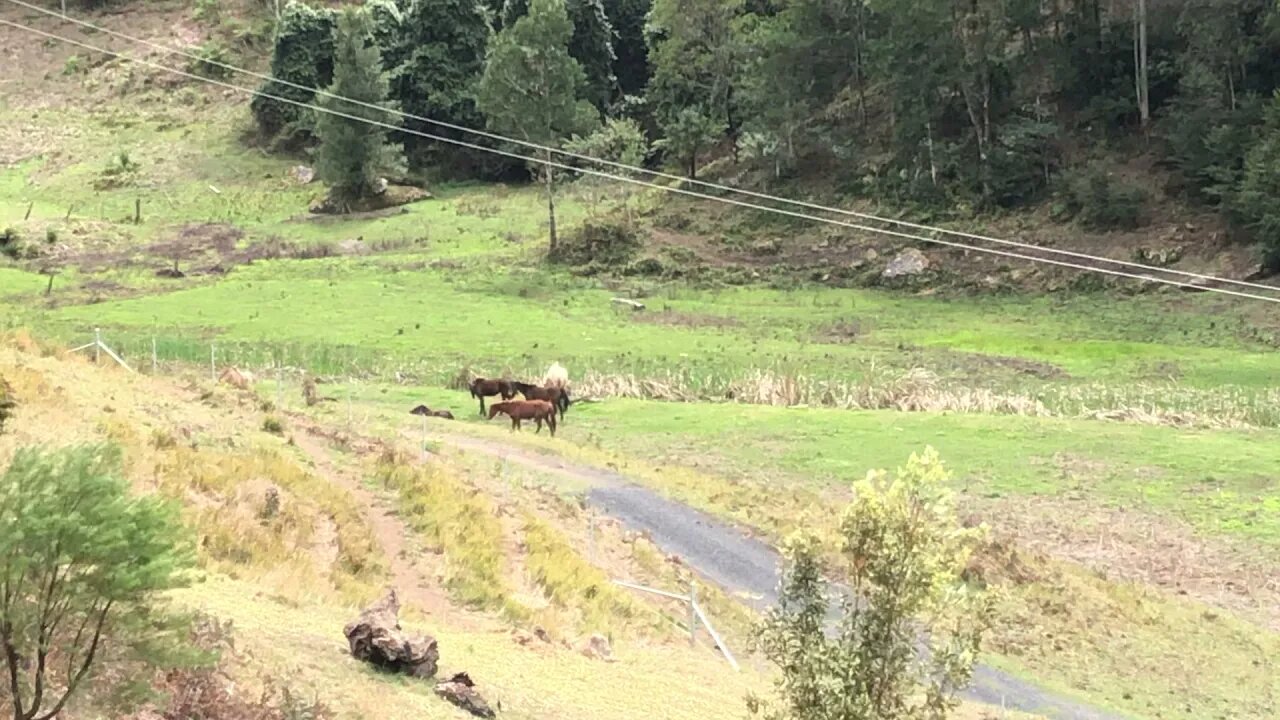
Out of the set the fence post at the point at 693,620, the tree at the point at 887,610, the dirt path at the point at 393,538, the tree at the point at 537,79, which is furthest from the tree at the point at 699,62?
the tree at the point at 887,610

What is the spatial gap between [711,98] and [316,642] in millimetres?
67528

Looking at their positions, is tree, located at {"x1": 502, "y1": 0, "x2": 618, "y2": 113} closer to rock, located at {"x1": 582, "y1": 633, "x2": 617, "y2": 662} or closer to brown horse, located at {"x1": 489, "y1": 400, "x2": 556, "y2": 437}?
brown horse, located at {"x1": 489, "y1": 400, "x2": 556, "y2": 437}

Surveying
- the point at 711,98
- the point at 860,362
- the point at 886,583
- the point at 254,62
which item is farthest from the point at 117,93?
the point at 886,583

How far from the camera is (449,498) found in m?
19.2

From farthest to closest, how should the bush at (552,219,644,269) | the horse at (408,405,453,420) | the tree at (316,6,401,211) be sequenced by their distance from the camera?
the tree at (316,6,401,211), the bush at (552,219,644,269), the horse at (408,405,453,420)

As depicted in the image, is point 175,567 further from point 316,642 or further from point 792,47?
point 792,47

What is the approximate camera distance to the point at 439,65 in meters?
81.4

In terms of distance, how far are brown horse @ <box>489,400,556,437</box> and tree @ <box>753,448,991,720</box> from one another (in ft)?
71.5

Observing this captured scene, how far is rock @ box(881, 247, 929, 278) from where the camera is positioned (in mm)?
55469

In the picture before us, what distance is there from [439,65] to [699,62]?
18832 millimetres

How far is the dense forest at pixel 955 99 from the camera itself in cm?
5466

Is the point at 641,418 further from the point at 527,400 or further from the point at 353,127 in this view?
the point at 353,127

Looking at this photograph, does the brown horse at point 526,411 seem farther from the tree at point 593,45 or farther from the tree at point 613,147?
the tree at point 593,45

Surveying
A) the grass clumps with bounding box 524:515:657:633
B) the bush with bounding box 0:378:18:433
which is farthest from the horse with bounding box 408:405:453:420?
the bush with bounding box 0:378:18:433
